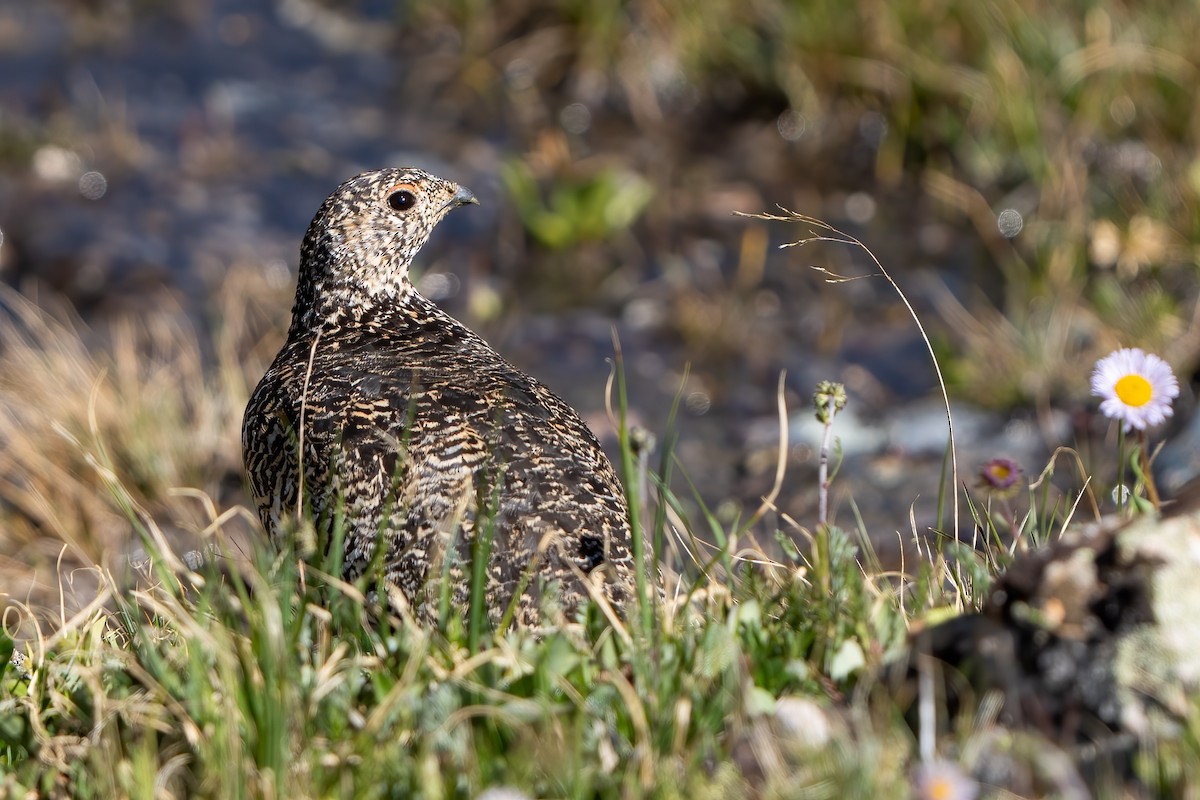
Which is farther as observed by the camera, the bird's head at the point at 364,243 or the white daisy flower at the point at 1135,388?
the bird's head at the point at 364,243

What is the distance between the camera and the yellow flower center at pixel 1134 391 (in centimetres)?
349

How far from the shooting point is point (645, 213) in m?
10.4

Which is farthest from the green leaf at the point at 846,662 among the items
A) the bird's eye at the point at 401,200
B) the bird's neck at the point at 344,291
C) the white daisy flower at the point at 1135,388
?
the bird's eye at the point at 401,200

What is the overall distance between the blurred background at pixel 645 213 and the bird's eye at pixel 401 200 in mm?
2254

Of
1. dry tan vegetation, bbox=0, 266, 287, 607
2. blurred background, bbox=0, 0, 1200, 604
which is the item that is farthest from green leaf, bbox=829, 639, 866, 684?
dry tan vegetation, bbox=0, 266, 287, 607

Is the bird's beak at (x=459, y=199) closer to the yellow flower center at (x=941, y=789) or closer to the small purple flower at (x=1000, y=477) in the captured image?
the small purple flower at (x=1000, y=477)

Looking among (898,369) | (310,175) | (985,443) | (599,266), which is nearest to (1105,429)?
(985,443)

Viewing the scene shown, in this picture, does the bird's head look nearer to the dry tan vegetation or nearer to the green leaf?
the dry tan vegetation

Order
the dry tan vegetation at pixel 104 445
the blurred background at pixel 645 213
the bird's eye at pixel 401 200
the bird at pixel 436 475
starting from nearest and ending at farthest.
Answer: the bird at pixel 436 475 → the bird's eye at pixel 401 200 → the dry tan vegetation at pixel 104 445 → the blurred background at pixel 645 213

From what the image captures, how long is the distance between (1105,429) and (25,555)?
18.3 feet

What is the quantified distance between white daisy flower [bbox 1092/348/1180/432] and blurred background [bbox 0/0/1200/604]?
9.93 feet

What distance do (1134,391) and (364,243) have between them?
304cm

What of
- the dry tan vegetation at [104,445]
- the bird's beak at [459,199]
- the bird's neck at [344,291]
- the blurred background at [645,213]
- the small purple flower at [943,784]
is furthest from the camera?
the blurred background at [645,213]

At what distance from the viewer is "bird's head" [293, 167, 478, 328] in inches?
214
